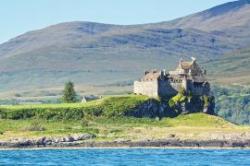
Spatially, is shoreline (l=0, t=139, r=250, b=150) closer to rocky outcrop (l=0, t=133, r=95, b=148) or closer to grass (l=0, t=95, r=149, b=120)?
rocky outcrop (l=0, t=133, r=95, b=148)

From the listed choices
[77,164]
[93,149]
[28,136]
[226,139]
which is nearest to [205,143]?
[226,139]

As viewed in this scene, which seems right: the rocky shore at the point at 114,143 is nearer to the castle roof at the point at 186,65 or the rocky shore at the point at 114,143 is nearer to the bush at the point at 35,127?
the bush at the point at 35,127

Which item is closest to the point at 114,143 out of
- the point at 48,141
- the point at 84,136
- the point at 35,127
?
the point at 84,136

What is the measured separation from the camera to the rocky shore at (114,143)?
136m

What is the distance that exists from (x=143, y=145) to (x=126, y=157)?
2150 centimetres

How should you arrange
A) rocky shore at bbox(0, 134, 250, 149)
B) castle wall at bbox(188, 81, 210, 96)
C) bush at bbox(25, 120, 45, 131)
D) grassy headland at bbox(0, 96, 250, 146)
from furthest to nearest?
castle wall at bbox(188, 81, 210, 96) → bush at bbox(25, 120, 45, 131) → grassy headland at bbox(0, 96, 250, 146) → rocky shore at bbox(0, 134, 250, 149)

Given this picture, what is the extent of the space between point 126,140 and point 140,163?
31288mm

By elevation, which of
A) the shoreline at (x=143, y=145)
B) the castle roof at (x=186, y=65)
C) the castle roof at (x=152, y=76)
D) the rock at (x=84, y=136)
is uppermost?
the castle roof at (x=186, y=65)

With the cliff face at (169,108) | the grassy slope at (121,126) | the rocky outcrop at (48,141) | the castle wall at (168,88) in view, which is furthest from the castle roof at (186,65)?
the rocky outcrop at (48,141)

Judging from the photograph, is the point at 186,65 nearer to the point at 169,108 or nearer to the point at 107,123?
the point at 169,108

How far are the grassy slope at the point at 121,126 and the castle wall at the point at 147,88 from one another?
209cm

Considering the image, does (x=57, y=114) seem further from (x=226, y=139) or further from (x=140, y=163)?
(x=140, y=163)

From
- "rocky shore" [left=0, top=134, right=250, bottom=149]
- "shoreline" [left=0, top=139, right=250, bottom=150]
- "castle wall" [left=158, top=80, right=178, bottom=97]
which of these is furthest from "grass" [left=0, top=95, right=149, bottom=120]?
"shoreline" [left=0, top=139, right=250, bottom=150]

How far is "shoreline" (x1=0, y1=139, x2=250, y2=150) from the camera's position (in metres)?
136
